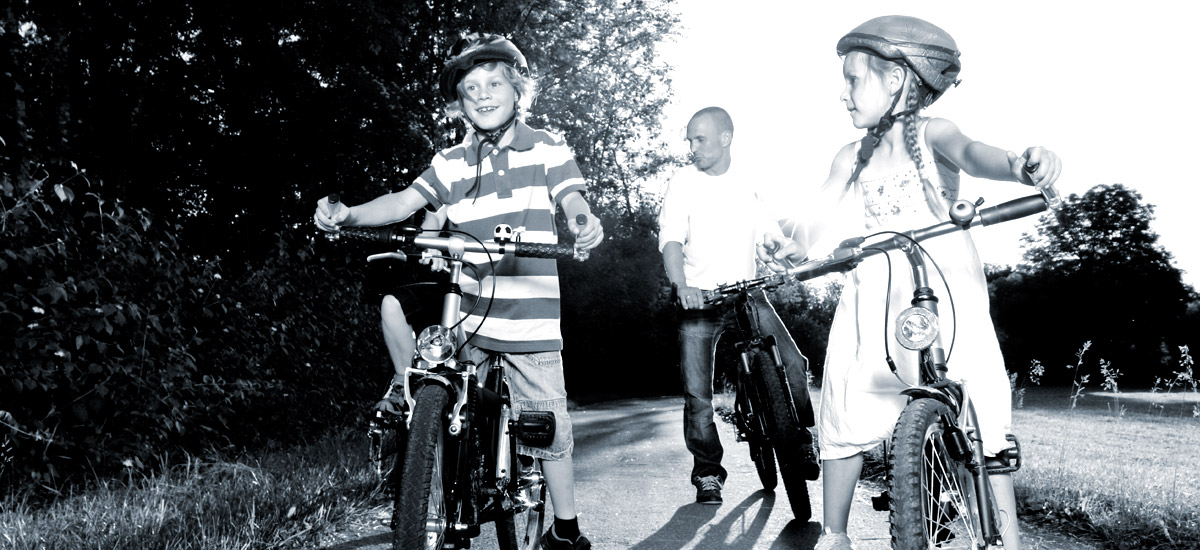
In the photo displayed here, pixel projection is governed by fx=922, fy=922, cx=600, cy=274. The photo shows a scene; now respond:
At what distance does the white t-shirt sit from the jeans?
220 mm

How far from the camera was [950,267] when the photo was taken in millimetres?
2879

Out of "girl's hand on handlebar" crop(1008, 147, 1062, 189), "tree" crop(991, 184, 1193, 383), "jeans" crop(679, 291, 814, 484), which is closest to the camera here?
"girl's hand on handlebar" crop(1008, 147, 1062, 189)

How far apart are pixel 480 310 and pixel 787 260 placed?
1123mm

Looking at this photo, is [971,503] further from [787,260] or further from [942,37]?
[942,37]

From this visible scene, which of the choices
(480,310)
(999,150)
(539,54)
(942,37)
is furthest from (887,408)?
(539,54)

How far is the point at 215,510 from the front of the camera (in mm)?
3924

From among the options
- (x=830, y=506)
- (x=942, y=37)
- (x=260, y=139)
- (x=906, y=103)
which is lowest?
(x=830, y=506)

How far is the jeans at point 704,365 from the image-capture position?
16.3 ft

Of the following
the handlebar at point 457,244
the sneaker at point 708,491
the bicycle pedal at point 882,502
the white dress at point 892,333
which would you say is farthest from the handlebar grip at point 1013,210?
the sneaker at point 708,491

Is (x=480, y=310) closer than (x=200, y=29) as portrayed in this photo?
Yes

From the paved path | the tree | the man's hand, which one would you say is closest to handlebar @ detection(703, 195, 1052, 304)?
the paved path

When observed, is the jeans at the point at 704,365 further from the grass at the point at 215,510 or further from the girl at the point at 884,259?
the girl at the point at 884,259

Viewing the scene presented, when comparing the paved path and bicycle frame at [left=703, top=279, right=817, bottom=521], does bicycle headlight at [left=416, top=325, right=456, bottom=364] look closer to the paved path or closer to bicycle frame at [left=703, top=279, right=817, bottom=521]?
the paved path

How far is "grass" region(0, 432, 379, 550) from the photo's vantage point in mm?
3555
